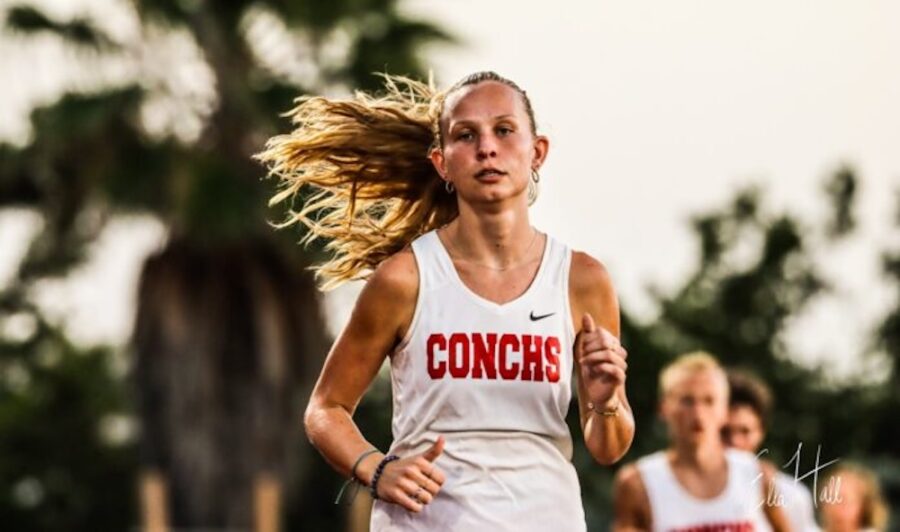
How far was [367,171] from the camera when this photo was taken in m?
6.28

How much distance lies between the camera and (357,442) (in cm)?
547

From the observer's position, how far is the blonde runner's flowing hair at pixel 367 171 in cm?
616

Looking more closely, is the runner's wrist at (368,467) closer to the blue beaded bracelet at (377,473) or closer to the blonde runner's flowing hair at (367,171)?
the blue beaded bracelet at (377,473)

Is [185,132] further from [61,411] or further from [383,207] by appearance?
[383,207]

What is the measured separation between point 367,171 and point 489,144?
0.81m

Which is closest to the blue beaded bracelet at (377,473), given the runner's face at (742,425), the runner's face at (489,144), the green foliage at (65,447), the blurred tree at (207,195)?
the runner's face at (489,144)

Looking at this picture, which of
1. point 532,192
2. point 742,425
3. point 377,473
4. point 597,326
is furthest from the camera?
point 742,425

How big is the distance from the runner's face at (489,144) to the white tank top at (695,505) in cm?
324

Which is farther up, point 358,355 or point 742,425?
point 742,425

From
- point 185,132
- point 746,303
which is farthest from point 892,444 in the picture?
point 185,132

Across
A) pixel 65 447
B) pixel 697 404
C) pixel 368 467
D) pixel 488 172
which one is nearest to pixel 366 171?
pixel 488 172

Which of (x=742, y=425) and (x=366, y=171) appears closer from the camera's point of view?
(x=366, y=171)

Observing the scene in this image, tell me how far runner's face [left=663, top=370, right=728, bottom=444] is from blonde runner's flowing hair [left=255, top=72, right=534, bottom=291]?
2.63 meters

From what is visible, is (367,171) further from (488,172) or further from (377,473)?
(377,473)
